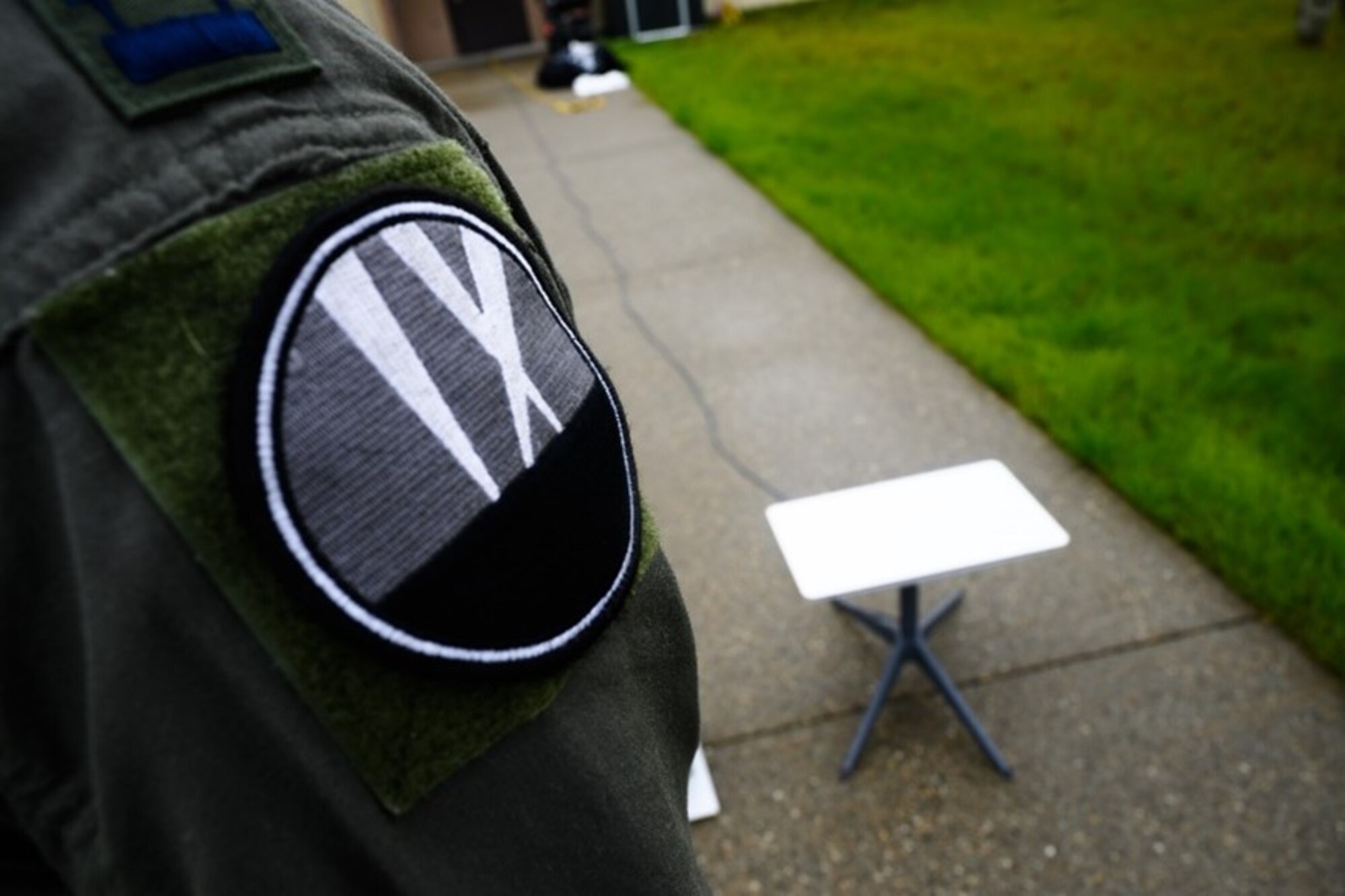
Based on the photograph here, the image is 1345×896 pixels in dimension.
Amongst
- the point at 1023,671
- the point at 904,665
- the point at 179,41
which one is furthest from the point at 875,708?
the point at 179,41

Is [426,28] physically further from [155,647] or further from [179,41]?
[155,647]

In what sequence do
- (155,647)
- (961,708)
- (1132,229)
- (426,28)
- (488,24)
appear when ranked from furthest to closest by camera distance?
(488,24)
(426,28)
(1132,229)
(961,708)
(155,647)

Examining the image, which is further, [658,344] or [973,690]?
[658,344]

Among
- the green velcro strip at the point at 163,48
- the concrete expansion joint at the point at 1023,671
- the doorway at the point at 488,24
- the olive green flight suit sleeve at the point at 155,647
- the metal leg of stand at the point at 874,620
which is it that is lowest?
the doorway at the point at 488,24

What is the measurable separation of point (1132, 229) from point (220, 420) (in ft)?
18.7

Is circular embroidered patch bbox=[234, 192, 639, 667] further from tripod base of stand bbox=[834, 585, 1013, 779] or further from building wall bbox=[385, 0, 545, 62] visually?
building wall bbox=[385, 0, 545, 62]

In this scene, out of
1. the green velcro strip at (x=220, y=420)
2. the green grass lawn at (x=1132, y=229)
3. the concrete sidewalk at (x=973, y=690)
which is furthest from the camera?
the green grass lawn at (x=1132, y=229)

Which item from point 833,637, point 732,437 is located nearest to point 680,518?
point 732,437

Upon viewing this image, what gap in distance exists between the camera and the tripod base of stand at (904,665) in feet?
7.99

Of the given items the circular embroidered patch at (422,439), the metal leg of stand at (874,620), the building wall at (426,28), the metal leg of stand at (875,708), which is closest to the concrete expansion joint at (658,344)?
the metal leg of stand at (874,620)

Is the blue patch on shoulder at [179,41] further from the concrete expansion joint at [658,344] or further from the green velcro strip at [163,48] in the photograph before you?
the concrete expansion joint at [658,344]

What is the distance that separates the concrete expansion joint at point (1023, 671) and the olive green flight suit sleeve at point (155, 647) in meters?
2.08

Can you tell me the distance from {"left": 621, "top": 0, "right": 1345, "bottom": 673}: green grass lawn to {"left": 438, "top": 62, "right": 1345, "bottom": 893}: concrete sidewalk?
0.74 feet

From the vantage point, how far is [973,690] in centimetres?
266
